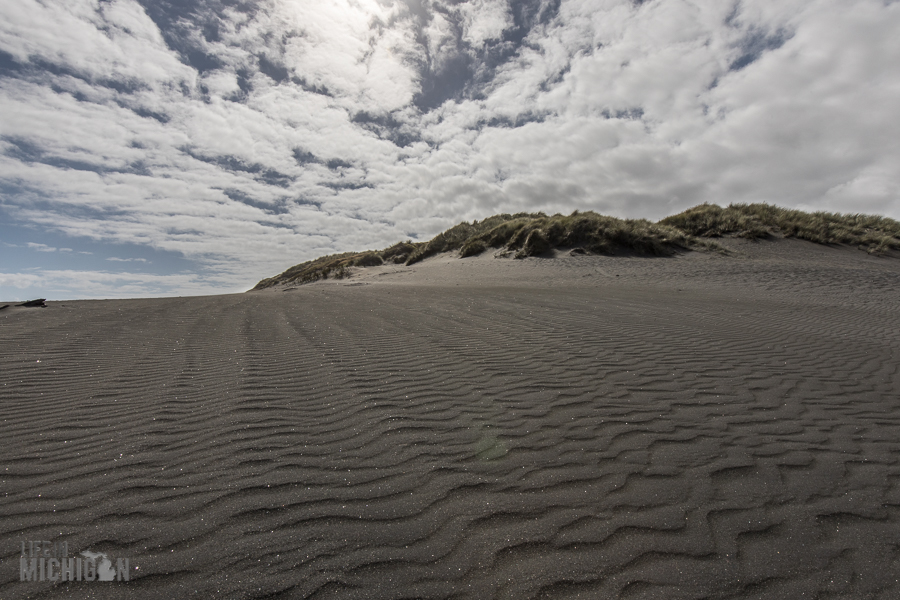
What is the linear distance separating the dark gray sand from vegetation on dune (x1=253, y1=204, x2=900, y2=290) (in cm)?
1621

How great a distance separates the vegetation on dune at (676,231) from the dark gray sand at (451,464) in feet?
53.2

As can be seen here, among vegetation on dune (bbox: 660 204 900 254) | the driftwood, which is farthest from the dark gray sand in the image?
vegetation on dune (bbox: 660 204 900 254)

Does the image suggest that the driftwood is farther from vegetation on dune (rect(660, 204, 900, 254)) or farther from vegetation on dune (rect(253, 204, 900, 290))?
vegetation on dune (rect(660, 204, 900, 254))

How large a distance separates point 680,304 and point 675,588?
1039 centimetres

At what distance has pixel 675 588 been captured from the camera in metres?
2.08

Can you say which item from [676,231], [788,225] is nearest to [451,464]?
[676,231]

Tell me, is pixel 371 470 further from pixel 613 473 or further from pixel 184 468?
pixel 613 473

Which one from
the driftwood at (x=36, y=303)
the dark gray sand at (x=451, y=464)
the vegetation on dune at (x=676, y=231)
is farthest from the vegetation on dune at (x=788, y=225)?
the driftwood at (x=36, y=303)

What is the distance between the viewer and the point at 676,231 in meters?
23.1

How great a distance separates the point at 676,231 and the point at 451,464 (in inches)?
953

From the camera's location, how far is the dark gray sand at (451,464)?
2150 mm

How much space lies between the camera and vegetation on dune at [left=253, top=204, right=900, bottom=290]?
2231 cm

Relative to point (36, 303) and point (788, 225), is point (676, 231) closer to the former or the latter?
point (788, 225)

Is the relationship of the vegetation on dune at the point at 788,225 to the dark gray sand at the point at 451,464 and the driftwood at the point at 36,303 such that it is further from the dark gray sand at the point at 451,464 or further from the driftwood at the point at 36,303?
the driftwood at the point at 36,303
